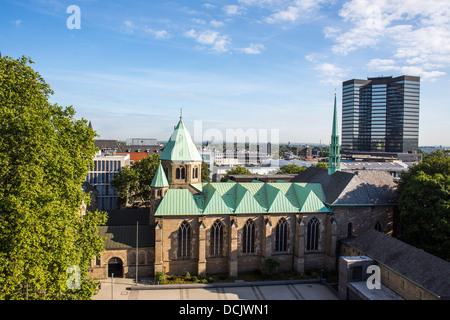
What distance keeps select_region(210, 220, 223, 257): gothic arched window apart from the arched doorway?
39.3ft

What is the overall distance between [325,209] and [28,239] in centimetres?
3625

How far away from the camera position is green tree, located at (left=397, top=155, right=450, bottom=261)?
117 feet

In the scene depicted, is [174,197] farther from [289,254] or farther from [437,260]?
[437,260]

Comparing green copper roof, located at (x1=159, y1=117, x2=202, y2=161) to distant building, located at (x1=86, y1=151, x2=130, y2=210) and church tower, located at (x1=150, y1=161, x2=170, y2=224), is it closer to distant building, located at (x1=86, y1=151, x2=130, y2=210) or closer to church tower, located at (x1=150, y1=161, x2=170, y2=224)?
church tower, located at (x1=150, y1=161, x2=170, y2=224)

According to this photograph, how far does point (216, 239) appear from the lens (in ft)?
139

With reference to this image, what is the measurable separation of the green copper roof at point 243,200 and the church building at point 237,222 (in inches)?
5.1

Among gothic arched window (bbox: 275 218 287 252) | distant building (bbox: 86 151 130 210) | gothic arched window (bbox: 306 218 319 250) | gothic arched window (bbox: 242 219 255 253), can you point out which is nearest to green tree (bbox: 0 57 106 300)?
gothic arched window (bbox: 242 219 255 253)

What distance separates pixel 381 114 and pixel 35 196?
620 feet

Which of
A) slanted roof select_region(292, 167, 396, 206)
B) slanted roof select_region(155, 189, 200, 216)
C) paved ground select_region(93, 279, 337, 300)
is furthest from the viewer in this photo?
slanted roof select_region(292, 167, 396, 206)

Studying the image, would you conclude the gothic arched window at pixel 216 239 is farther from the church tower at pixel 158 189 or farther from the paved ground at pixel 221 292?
the church tower at pixel 158 189

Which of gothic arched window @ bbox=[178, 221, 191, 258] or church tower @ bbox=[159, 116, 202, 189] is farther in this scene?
church tower @ bbox=[159, 116, 202, 189]

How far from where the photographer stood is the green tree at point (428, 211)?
35.6 metres

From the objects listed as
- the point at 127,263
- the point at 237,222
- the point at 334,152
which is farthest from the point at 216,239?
the point at 334,152
